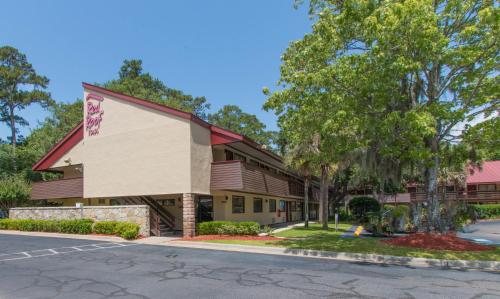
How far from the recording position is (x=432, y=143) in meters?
→ 15.6

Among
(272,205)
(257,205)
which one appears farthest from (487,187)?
(257,205)

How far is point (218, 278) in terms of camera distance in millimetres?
9750

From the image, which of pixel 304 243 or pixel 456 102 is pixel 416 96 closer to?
pixel 456 102

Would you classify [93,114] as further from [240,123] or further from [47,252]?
[240,123]

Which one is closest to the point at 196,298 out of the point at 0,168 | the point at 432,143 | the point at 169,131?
the point at 432,143

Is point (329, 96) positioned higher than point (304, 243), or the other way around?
point (329, 96)

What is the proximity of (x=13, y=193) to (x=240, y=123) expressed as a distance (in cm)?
4232

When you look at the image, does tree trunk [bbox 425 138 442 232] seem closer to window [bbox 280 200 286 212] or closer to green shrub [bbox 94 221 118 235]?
green shrub [bbox 94 221 118 235]

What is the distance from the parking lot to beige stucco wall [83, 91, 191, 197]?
7728mm

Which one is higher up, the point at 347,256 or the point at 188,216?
the point at 188,216

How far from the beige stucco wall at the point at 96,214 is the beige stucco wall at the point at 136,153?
1365 millimetres

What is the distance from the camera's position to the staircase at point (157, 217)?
21.9 meters

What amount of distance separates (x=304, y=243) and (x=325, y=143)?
4.47 metres

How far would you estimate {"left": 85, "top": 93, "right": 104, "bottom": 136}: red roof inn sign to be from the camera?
25172 mm
